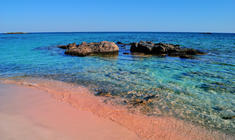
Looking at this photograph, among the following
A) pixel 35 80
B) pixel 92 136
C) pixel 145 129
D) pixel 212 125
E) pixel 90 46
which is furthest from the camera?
pixel 90 46

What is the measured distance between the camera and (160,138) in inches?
152

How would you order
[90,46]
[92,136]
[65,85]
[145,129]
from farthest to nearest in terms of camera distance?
[90,46] < [65,85] < [145,129] < [92,136]

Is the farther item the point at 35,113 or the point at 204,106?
the point at 204,106

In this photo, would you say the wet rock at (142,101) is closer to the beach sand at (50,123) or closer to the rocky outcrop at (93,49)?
the beach sand at (50,123)

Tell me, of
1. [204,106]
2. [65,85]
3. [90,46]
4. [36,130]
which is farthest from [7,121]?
[90,46]

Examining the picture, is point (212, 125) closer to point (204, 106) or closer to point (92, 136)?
point (204, 106)

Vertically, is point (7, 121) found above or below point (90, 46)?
below

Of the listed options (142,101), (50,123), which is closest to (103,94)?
(142,101)

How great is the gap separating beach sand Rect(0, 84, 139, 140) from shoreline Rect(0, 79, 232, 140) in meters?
0.23

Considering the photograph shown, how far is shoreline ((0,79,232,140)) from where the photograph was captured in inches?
159

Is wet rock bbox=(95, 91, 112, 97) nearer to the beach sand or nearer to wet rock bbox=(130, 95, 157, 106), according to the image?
wet rock bbox=(130, 95, 157, 106)

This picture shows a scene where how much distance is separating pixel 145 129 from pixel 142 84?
12.5 feet

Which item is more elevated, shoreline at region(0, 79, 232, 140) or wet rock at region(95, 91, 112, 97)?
wet rock at region(95, 91, 112, 97)

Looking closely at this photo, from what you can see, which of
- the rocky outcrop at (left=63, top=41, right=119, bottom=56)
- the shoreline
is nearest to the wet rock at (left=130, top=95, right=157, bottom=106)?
the shoreline
